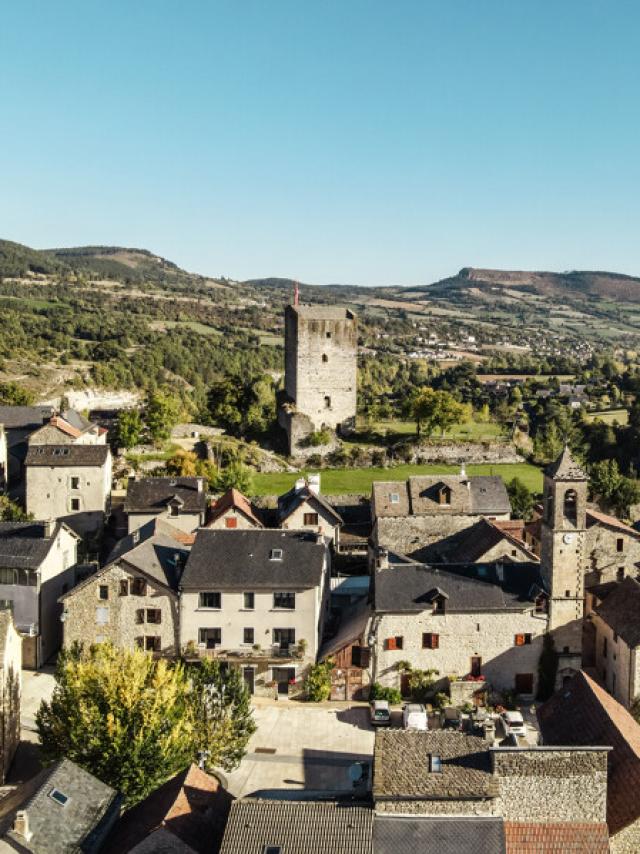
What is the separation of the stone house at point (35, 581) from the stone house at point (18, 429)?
946 inches

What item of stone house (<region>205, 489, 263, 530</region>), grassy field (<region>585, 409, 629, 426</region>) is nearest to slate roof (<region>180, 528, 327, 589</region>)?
stone house (<region>205, 489, 263, 530</region>)

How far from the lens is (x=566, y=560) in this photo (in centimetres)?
4119

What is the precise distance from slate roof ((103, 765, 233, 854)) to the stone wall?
829 centimetres

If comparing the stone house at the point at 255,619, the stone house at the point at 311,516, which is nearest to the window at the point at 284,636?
the stone house at the point at 255,619

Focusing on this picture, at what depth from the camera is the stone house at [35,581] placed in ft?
139

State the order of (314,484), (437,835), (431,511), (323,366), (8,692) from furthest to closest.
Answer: (323,366) < (314,484) < (431,511) < (8,692) < (437,835)

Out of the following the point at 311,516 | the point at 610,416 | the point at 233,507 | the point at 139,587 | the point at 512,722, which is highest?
the point at 610,416

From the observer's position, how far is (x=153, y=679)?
1224 inches

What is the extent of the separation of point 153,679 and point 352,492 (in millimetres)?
41780

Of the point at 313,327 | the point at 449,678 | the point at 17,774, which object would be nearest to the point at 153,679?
the point at 17,774

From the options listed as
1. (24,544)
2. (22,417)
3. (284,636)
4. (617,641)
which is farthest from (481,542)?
(22,417)

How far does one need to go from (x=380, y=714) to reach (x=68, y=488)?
30.3m

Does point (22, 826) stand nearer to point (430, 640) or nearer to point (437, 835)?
point (437, 835)

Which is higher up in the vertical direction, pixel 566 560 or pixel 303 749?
pixel 566 560
